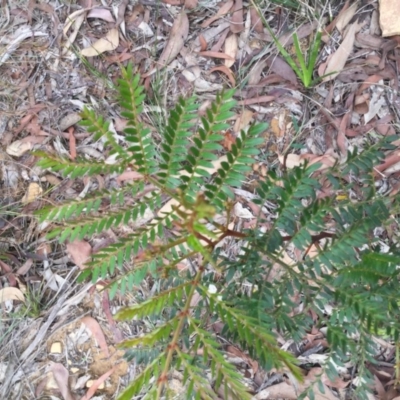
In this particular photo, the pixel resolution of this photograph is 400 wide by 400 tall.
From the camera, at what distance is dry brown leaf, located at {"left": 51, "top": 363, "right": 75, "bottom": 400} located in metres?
1.72

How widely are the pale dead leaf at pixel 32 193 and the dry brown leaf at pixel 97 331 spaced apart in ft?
1.48

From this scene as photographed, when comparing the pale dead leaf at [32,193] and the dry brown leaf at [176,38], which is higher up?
the dry brown leaf at [176,38]

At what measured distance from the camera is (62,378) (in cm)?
174

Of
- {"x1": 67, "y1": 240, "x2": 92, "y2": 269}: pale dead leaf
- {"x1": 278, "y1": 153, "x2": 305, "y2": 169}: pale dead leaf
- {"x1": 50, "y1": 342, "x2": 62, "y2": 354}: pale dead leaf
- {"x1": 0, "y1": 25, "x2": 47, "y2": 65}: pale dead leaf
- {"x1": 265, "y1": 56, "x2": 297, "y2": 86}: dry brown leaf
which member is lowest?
{"x1": 50, "y1": 342, "x2": 62, "y2": 354}: pale dead leaf

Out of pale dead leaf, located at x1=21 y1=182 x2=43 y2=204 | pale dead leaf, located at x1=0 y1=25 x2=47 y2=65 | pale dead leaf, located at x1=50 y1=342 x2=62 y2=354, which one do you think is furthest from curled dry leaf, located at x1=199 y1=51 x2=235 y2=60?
pale dead leaf, located at x1=50 y1=342 x2=62 y2=354

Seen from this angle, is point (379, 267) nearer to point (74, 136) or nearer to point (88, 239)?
point (88, 239)

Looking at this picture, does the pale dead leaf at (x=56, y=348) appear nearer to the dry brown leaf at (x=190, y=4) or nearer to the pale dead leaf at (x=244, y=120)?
the pale dead leaf at (x=244, y=120)

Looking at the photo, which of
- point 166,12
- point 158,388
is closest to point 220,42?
point 166,12

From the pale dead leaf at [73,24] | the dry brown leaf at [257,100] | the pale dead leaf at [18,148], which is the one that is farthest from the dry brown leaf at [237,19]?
the pale dead leaf at [18,148]

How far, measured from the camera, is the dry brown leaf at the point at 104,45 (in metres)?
1.82

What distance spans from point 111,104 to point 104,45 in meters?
0.21

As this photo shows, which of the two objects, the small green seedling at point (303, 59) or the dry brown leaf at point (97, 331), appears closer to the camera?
the small green seedling at point (303, 59)

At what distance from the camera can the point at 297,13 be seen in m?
1.69

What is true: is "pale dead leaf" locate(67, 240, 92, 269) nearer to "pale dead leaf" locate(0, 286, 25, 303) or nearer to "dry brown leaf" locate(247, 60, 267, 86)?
"pale dead leaf" locate(0, 286, 25, 303)
